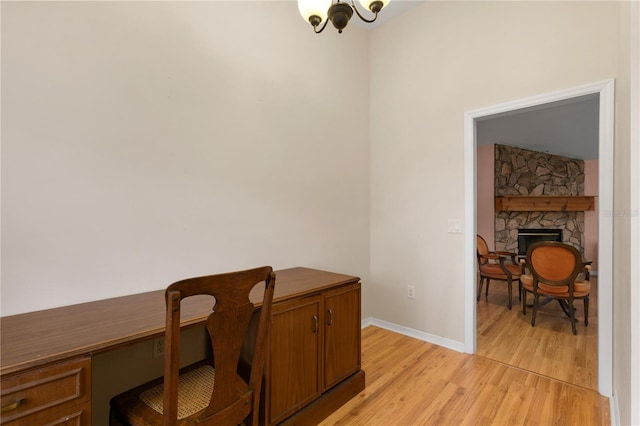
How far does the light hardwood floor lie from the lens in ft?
5.87

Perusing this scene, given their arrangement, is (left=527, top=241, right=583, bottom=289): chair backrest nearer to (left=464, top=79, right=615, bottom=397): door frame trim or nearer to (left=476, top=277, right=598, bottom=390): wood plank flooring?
(left=476, top=277, right=598, bottom=390): wood plank flooring

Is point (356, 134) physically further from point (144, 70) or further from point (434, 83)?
point (144, 70)

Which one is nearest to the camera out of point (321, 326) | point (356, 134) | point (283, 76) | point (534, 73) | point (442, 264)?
point (321, 326)

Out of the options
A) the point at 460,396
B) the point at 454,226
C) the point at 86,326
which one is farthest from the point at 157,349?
the point at 454,226

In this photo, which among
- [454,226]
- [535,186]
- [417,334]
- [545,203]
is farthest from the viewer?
[535,186]

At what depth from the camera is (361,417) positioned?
181 cm

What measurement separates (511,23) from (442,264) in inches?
83.8

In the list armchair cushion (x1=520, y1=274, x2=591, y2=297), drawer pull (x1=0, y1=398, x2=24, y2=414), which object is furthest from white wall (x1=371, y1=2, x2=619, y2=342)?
drawer pull (x1=0, y1=398, x2=24, y2=414)

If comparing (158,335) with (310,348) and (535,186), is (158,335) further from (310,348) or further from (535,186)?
(535,186)

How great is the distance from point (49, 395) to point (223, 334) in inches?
21.2

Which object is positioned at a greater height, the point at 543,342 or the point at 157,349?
the point at 157,349

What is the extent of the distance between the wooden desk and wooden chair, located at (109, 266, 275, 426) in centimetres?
24

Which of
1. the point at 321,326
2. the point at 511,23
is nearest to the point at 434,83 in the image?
the point at 511,23

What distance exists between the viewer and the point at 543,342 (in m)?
2.79
